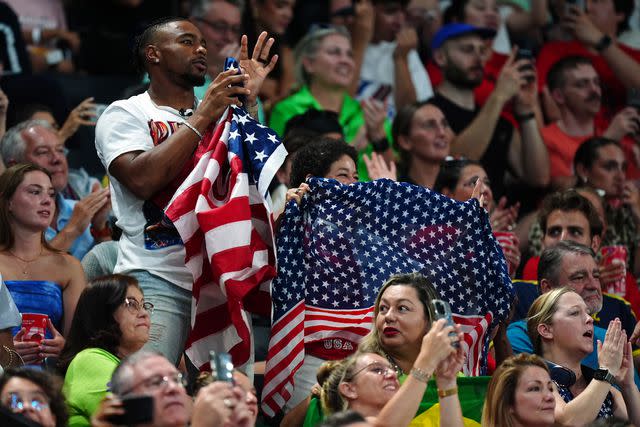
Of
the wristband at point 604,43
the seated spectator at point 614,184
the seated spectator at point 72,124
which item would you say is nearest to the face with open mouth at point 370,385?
the seated spectator at point 72,124

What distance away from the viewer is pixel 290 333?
598 cm

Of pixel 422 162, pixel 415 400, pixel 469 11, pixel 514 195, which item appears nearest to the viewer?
pixel 415 400

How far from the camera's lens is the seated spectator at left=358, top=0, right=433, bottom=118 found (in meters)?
10.0

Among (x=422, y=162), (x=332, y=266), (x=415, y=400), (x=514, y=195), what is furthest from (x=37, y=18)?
(x=415, y=400)

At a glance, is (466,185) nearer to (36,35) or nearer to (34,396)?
(36,35)

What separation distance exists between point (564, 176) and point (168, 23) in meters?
4.53

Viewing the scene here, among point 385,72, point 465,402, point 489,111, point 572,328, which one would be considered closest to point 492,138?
point 489,111

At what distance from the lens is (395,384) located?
5.37m

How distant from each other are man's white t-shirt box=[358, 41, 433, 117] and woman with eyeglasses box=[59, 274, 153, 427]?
189 inches

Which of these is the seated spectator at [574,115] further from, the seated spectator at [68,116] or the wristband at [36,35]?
the wristband at [36,35]

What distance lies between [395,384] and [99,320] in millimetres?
1333

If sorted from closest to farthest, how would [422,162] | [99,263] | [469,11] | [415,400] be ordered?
[415,400]
[99,263]
[422,162]
[469,11]

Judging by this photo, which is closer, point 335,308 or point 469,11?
point 335,308

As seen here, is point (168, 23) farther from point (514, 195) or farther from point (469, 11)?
point (469, 11)
